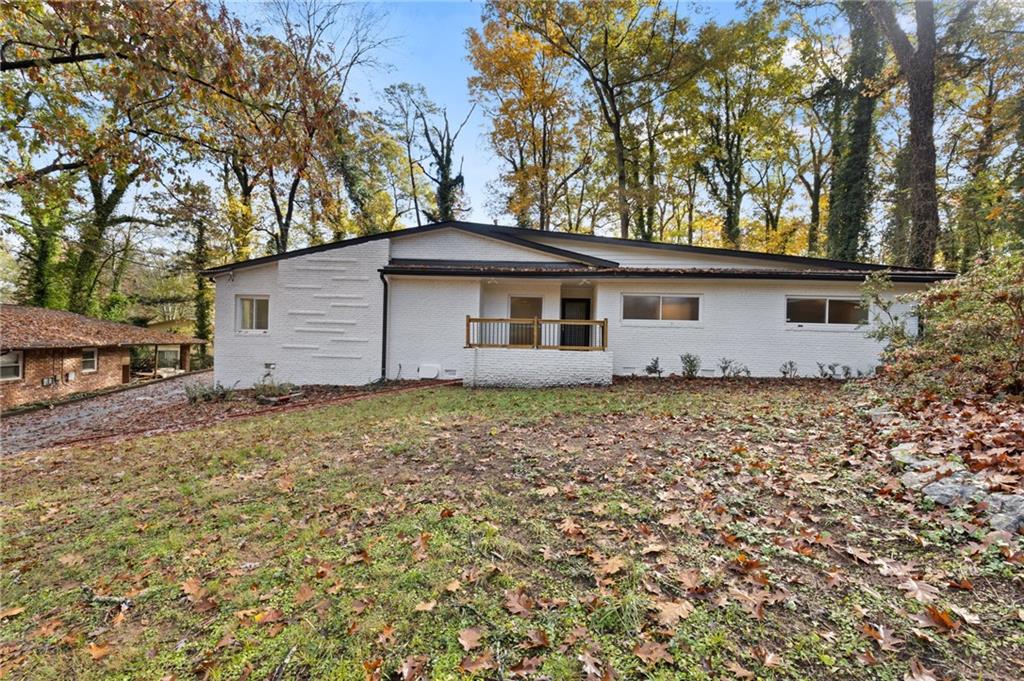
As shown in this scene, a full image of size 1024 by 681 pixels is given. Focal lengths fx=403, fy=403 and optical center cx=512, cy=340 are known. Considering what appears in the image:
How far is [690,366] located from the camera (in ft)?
36.5

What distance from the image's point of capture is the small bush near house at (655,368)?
11312mm

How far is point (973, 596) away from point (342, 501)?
4735 millimetres

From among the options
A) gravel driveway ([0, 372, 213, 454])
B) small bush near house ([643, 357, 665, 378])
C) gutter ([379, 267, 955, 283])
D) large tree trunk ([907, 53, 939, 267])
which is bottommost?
gravel driveway ([0, 372, 213, 454])

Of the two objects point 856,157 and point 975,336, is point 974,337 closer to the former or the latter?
point 975,336

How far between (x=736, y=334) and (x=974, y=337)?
5.23 meters

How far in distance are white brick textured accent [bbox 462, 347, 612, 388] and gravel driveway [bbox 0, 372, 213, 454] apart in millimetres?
7634

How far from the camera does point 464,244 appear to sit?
13039 mm

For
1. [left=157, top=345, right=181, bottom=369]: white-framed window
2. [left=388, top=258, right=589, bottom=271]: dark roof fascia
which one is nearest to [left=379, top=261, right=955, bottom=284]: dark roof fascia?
[left=388, top=258, right=589, bottom=271]: dark roof fascia

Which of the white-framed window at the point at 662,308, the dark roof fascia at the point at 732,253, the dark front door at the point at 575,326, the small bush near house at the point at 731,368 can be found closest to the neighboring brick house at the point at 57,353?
the dark roof fascia at the point at 732,253

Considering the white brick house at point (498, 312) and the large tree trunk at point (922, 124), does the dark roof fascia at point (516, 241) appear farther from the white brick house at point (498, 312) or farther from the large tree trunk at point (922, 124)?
the large tree trunk at point (922, 124)

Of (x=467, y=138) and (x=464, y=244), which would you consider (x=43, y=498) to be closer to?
(x=464, y=244)

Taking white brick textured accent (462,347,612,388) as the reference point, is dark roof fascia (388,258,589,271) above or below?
above

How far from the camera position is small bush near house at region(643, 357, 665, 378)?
1131cm

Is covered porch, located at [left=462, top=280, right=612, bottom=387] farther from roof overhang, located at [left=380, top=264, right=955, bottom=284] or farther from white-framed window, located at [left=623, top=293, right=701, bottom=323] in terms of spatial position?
white-framed window, located at [left=623, top=293, right=701, bottom=323]
